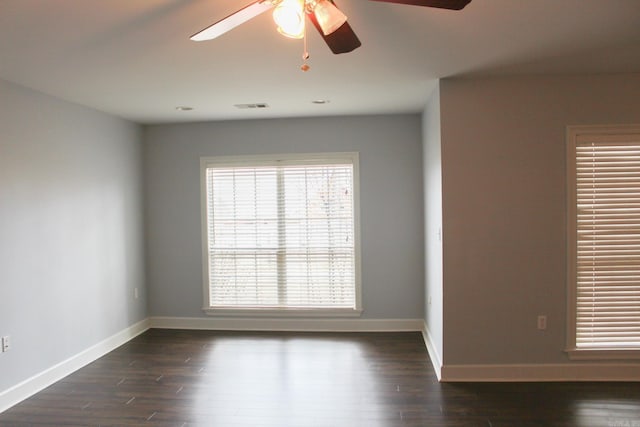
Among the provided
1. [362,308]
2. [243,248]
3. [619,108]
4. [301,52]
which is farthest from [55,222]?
[619,108]

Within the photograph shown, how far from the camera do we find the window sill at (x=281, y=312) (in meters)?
4.74

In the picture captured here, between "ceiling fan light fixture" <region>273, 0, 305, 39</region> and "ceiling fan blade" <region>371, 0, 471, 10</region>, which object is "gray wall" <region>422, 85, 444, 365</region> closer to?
"ceiling fan blade" <region>371, 0, 471, 10</region>

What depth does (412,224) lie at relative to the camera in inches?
185

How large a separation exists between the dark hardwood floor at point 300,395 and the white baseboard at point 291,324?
55 cm

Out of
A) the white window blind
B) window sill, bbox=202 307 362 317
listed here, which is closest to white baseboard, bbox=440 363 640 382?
the white window blind

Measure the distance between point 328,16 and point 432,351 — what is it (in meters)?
3.19

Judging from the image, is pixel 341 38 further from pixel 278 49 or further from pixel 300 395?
pixel 300 395

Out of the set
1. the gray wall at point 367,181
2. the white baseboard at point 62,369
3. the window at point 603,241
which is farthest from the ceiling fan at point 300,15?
the white baseboard at point 62,369

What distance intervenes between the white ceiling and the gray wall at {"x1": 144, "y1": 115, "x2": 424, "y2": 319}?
837 mm

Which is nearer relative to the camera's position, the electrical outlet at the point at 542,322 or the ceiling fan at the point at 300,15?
the ceiling fan at the point at 300,15

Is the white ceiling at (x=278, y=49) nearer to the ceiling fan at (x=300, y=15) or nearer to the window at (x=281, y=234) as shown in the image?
the ceiling fan at (x=300, y=15)

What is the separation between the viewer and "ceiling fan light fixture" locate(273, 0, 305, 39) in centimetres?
161

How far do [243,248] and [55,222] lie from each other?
1941mm

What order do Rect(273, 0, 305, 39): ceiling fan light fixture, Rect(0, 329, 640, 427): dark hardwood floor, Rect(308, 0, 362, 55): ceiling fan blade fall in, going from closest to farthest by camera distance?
Rect(273, 0, 305, 39): ceiling fan light fixture < Rect(308, 0, 362, 55): ceiling fan blade < Rect(0, 329, 640, 427): dark hardwood floor
